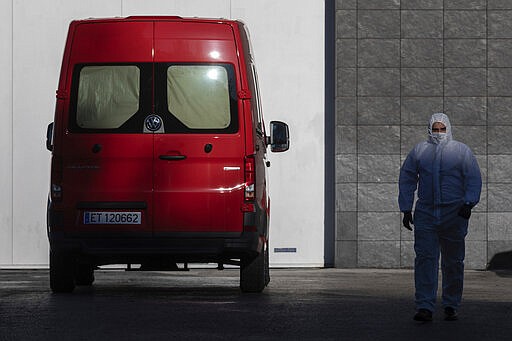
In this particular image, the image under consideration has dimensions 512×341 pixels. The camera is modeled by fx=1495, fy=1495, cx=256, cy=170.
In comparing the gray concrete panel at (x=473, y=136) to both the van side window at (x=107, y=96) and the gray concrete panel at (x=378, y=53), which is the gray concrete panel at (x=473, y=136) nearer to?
the gray concrete panel at (x=378, y=53)

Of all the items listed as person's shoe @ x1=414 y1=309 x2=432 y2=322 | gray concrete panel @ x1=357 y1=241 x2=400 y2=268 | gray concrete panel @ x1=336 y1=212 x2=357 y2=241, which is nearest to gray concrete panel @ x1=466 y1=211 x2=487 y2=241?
gray concrete panel @ x1=357 y1=241 x2=400 y2=268

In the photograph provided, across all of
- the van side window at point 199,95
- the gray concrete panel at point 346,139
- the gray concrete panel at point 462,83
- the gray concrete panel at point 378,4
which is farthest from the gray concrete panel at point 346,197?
the van side window at point 199,95

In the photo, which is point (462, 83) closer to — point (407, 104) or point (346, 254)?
point (407, 104)

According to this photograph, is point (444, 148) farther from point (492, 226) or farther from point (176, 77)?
point (492, 226)

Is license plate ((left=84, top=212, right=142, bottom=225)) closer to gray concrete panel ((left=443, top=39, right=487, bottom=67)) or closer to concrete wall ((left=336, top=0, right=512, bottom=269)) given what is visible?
concrete wall ((left=336, top=0, right=512, bottom=269))

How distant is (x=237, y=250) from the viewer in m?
13.4

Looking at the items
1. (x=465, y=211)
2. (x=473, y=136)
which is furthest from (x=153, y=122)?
(x=473, y=136)

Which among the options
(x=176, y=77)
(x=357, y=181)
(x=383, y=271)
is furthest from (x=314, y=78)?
(x=176, y=77)

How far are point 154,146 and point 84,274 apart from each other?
Result: 2.76 metres

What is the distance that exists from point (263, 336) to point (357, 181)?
10.2 meters

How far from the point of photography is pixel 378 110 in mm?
20078

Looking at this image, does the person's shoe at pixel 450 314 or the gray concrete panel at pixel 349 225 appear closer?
the person's shoe at pixel 450 314

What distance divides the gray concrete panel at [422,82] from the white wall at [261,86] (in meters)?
1.14

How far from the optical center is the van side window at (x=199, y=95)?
13.4 m
